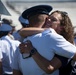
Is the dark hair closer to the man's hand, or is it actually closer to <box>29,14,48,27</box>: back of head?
<box>29,14,48,27</box>: back of head

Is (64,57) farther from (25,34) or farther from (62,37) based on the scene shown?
(25,34)

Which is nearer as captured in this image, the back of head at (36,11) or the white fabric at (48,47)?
the white fabric at (48,47)

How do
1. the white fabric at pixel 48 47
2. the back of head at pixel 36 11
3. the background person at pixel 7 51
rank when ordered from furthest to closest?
the background person at pixel 7 51 → the back of head at pixel 36 11 → the white fabric at pixel 48 47

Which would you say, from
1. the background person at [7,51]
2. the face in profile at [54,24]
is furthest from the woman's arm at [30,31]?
the background person at [7,51]

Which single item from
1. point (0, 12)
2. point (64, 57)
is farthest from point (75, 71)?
point (0, 12)

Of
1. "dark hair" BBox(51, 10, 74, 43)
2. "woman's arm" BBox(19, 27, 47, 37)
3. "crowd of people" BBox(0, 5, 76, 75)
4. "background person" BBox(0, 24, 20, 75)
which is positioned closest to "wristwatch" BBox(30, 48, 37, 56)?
"crowd of people" BBox(0, 5, 76, 75)

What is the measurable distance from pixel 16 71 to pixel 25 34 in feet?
1.20

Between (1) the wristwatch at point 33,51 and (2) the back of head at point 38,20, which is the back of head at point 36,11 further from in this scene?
(1) the wristwatch at point 33,51

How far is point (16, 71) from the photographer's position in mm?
3564

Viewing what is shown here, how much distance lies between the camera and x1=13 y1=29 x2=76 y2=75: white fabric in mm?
3186

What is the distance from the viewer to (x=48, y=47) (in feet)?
10.5

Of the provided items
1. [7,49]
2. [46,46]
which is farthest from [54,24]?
[7,49]

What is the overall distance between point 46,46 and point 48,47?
0.06 ft

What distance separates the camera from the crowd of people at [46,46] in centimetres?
320
